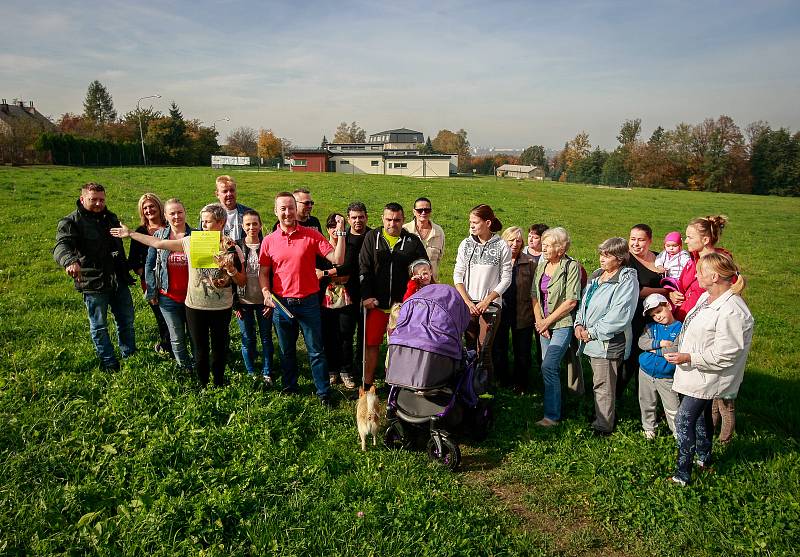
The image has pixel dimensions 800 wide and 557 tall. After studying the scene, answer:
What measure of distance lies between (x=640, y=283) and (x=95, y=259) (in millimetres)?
6679

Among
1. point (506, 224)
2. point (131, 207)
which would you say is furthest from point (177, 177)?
point (506, 224)

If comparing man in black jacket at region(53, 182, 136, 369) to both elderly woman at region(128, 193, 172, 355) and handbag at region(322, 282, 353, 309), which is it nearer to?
elderly woman at region(128, 193, 172, 355)

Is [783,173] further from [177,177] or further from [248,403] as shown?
[248,403]

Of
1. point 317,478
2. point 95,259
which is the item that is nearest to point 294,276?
point 317,478

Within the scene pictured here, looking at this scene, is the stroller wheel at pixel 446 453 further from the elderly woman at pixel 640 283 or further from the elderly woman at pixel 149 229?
the elderly woman at pixel 149 229

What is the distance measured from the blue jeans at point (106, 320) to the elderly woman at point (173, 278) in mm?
446

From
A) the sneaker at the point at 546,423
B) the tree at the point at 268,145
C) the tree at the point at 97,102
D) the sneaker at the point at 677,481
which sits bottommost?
the sneaker at the point at 546,423

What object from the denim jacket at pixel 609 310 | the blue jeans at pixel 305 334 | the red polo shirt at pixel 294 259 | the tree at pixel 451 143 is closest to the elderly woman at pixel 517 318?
the denim jacket at pixel 609 310

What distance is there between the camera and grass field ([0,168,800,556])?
3.51 m

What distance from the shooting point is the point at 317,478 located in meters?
4.12

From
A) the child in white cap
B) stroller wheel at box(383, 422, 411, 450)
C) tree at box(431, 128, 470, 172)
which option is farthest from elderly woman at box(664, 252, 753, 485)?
tree at box(431, 128, 470, 172)

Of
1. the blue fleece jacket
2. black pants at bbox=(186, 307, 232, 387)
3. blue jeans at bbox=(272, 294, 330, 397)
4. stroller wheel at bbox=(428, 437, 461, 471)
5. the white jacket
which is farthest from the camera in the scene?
blue jeans at bbox=(272, 294, 330, 397)

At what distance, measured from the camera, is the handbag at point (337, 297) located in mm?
6195

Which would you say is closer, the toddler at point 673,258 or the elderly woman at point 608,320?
the elderly woman at point 608,320
